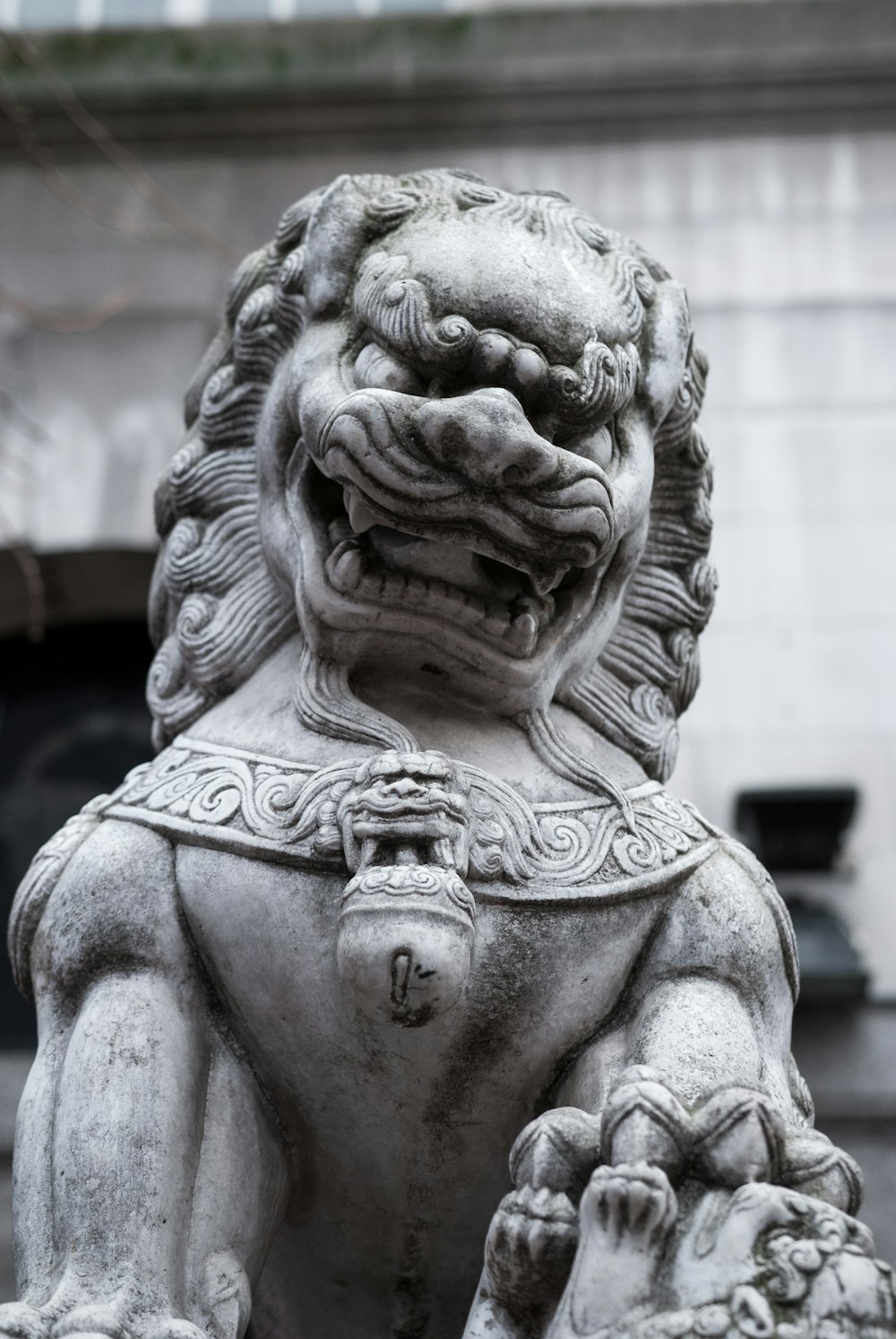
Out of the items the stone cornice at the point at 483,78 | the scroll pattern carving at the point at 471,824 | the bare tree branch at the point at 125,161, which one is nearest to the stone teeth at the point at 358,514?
the scroll pattern carving at the point at 471,824

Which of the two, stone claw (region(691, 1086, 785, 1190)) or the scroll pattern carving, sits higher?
the scroll pattern carving

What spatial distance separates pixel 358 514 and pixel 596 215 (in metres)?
3.38

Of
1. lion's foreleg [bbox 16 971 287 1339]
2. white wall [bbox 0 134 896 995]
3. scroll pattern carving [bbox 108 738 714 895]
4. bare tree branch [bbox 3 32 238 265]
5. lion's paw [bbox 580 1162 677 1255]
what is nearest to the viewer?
lion's paw [bbox 580 1162 677 1255]

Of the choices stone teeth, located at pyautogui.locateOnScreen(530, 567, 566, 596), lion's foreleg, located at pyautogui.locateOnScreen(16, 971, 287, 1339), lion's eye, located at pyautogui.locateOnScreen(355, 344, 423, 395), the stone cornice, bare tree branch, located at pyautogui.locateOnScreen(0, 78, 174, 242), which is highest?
the stone cornice

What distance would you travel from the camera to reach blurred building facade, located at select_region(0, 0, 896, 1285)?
4.07 m

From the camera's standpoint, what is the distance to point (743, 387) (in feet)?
14.0

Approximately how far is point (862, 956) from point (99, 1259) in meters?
2.68

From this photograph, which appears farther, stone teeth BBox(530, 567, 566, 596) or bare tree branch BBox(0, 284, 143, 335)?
bare tree branch BBox(0, 284, 143, 335)

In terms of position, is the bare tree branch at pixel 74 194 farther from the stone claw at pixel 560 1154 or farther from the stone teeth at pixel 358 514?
the stone claw at pixel 560 1154

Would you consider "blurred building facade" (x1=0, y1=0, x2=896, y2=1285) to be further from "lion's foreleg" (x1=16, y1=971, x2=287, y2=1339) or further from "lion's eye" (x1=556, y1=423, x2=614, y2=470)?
"lion's foreleg" (x1=16, y1=971, x2=287, y2=1339)

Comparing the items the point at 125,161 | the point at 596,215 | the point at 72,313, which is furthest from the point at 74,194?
the point at 596,215

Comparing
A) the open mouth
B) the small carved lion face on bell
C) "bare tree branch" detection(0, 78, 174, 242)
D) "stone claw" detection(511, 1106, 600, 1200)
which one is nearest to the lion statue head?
the open mouth

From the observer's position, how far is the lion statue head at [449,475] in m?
1.45

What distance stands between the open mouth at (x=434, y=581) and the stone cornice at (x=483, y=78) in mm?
3559
